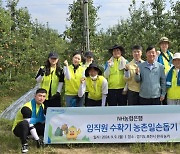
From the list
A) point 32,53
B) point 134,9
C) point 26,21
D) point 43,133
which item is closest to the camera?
point 43,133

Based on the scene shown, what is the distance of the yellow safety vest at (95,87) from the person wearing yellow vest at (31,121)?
840mm

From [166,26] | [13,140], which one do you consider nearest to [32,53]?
[166,26]

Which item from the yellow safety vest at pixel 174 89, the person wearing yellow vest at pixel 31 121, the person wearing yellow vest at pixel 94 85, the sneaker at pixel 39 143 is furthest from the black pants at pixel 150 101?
the sneaker at pixel 39 143

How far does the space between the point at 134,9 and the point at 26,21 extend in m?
7.05

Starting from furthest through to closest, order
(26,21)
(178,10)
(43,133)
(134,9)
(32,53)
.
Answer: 1. (26,21)
2. (32,53)
3. (134,9)
4. (178,10)
5. (43,133)

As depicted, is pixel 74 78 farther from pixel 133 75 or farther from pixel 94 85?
pixel 133 75

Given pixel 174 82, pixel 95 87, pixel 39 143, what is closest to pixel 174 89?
pixel 174 82

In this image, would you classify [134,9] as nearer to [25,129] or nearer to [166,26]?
[166,26]

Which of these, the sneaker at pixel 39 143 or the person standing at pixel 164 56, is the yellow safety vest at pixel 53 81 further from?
the person standing at pixel 164 56

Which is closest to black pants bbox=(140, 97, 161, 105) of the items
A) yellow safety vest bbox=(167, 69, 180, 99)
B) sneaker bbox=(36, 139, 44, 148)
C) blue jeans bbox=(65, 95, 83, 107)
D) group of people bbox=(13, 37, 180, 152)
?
group of people bbox=(13, 37, 180, 152)

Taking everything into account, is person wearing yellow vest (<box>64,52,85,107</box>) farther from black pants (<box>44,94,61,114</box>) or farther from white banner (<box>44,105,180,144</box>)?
white banner (<box>44,105,180,144</box>)

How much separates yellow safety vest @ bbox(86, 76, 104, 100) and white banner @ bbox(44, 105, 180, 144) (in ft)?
1.28

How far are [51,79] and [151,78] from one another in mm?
1816

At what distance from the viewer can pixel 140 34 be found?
43.7 ft
